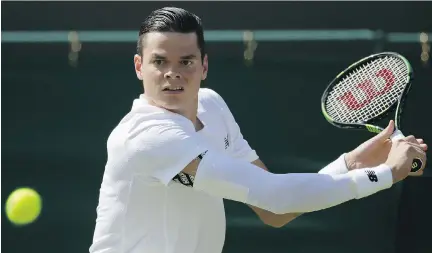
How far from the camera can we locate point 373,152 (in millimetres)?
3254

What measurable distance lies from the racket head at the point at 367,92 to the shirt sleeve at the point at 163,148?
820mm

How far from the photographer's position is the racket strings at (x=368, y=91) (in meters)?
3.50

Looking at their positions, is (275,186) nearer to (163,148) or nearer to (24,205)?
(163,148)

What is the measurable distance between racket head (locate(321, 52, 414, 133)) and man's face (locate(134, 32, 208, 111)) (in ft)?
2.43

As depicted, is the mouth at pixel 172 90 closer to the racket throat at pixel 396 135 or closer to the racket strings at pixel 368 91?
the racket throat at pixel 396 135

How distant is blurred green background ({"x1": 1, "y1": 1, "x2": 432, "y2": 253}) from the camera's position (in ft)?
15.6

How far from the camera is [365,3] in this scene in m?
4.74

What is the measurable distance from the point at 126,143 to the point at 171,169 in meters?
0.16

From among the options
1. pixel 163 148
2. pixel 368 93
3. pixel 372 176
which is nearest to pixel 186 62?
pixel 163 148

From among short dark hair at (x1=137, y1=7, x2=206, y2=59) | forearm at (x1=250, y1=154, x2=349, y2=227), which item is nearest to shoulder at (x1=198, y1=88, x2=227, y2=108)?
short dark hair at (x1=137, y1=7, x2=206, y2=59)

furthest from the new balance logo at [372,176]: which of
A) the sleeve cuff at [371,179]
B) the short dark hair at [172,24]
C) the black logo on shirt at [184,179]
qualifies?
the short dark hair at [172,24]

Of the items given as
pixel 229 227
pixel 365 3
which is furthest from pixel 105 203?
pixel 365 3

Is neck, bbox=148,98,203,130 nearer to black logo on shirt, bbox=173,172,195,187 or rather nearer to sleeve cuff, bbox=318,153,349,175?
black logo on shirt, bbox=173,172,195,187

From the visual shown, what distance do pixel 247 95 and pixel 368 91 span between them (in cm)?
127
